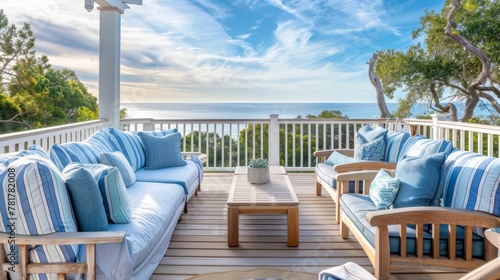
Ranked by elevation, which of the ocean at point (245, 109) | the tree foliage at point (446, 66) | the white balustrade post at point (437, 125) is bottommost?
the white balustrade post at point (437, 125)

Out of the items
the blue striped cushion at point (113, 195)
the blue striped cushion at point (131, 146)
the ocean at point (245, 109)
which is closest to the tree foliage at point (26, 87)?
the ocean at point (245, 109)

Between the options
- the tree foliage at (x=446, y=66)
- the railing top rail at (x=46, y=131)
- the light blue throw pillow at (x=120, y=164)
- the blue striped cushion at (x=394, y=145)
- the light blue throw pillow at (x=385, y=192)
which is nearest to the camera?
the light blue throw pillow at (x=385, y=192)

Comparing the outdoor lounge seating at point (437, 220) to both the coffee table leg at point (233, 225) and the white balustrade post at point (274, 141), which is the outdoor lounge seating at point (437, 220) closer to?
the coffee table leg at point (233, 225)

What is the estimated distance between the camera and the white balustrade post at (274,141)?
5.59 meters

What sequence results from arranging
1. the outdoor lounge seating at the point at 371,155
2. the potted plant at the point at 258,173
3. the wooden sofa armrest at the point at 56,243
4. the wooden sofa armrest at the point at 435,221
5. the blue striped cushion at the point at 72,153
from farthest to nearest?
the potted plant at the point at 258,173, the outdoor lounge seating at the point at 371,155, the blue striped cushion at the point at 72,153, the wooden sofa armrest at the point at 435,221, the wooden sofa armrest at the point at 56,243

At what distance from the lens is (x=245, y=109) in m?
8.93

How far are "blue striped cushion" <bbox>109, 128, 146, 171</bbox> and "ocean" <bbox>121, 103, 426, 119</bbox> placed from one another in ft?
8.42

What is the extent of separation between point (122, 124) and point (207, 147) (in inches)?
56.6

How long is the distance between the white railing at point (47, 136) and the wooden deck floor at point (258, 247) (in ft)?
4.97

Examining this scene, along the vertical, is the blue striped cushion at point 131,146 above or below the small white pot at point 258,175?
above

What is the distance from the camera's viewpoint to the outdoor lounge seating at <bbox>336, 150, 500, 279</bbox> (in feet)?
5.99

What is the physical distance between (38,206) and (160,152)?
2404mm

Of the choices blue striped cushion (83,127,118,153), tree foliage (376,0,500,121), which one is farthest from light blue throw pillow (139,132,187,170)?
tree foliage (376,0,500,121)

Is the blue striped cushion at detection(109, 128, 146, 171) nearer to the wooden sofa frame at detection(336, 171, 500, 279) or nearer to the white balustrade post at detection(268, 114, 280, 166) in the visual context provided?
the white balustrade post at detection(268, 114, 280, 166)
